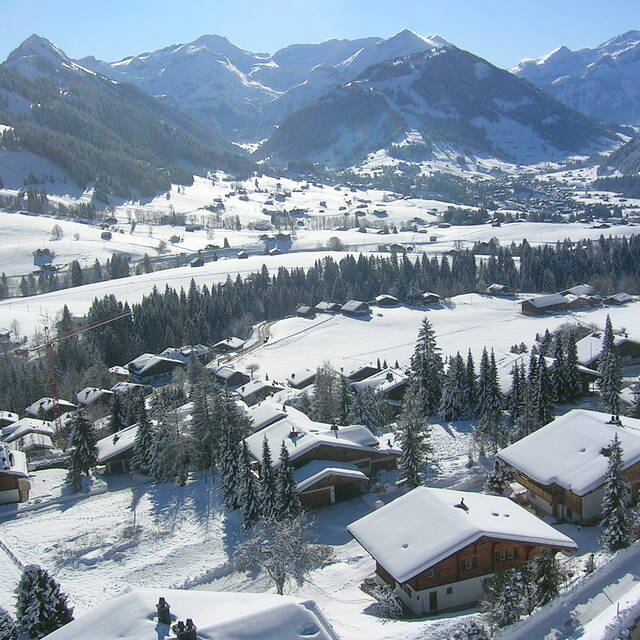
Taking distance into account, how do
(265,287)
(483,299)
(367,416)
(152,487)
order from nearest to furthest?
(152,487) < (367,416) < (483,299) < (265,287)

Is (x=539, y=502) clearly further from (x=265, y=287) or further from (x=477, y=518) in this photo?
(x=265, y=287)

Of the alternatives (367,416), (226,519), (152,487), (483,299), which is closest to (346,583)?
(226,519)

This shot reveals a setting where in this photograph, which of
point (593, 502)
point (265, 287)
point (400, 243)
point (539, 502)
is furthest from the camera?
point (400, 243)

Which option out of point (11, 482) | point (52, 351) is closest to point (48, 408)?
point (52, 351)

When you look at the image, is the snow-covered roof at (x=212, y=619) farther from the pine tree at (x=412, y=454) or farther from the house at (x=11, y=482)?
the house at (x=11, y=482)

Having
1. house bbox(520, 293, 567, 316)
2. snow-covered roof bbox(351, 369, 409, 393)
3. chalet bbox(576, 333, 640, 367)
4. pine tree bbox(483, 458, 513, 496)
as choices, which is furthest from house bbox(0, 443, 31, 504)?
house bbox(520, 293, 567, 316)
